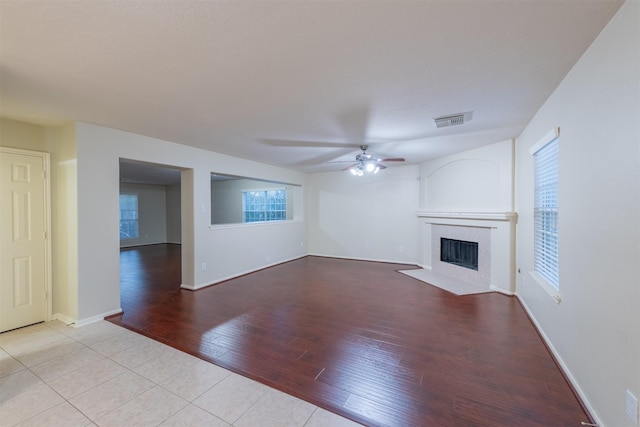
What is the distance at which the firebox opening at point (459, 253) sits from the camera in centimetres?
482

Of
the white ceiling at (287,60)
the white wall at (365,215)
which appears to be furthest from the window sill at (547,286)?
the white wall at (365,215)

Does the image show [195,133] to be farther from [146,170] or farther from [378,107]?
[146,170]

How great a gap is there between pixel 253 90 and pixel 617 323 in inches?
114

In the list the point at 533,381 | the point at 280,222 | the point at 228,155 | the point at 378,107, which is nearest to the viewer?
the point at 533,381

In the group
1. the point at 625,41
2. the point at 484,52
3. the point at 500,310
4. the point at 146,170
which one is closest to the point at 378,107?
the point at 484,52

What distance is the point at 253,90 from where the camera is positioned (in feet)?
7.55

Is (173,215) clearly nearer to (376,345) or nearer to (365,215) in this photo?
(365,215)

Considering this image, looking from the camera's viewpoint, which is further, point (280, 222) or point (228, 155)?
point (280, 222)

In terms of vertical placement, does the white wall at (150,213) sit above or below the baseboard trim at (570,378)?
above

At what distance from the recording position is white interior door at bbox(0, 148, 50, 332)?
9.68 ft

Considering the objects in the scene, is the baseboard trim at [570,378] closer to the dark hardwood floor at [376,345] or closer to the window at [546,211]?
the dark hardwood floor at [376,345]

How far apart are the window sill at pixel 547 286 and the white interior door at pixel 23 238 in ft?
18.0

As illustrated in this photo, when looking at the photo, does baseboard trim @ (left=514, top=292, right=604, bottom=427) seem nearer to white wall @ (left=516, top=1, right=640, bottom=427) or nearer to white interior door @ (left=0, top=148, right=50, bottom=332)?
white wall @ (left=516, top=1, right=640, bottom=427)

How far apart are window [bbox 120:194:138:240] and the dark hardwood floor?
5.94 metres
